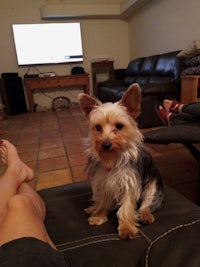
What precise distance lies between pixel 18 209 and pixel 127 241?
434mm

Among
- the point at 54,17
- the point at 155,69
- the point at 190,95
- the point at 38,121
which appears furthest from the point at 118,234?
the point at 54,17

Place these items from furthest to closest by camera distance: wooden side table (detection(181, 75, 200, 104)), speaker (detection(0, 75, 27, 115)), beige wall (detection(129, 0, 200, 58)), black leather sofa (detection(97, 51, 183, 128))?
speaker (detection(0, 75, 27, 115))
beige wall (detection(129, 0, 200, 58))
black leather sofa (detection(97, 51, 183, 128))
wooden side table (detection(181, 75, 200, 104))

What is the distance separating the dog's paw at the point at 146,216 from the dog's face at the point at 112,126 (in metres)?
0.26

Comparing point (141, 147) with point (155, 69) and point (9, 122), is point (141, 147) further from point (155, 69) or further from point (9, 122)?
point (9, 122)

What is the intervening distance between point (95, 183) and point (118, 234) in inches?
10.2

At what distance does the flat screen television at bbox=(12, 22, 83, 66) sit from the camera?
19.3 ft

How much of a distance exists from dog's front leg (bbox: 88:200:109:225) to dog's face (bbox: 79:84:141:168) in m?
0.21

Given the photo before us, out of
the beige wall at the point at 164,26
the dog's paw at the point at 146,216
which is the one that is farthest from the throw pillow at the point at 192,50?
the dog's paw at the point at 146,216

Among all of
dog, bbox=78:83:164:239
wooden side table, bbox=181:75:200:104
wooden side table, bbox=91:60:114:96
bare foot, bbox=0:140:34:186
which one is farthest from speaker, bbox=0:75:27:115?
dog, bbox=78:83:164:239

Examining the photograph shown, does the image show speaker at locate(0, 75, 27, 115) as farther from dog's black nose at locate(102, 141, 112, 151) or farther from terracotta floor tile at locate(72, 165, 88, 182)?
dog's black nose at locate(102, 141, 112, 151)

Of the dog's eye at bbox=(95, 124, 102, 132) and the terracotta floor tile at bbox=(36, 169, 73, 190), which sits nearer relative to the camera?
the dog's eye at bbox=(95, 124, 102, 132)

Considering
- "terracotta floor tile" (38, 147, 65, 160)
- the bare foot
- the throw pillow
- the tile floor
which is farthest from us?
the throw pillow

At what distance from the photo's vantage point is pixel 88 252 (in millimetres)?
880

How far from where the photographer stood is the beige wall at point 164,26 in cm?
393
